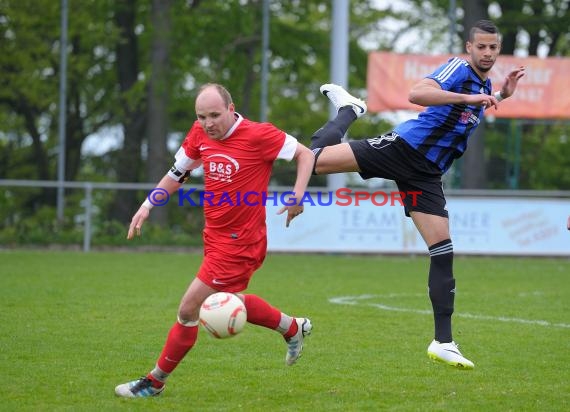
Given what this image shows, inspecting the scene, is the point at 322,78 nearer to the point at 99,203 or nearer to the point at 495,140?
the point at 495,140

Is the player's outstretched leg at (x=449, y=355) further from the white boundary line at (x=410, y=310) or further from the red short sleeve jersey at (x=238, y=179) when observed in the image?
the white boundary line at (x=410, y=310)

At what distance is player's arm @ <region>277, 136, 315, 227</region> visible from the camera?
233 inches

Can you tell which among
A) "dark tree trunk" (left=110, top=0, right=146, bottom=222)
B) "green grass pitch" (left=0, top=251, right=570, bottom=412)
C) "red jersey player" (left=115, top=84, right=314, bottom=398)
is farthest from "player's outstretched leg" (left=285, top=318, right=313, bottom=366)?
"dark tree trunk" (left=110, top=0, right=146, bottom=222)

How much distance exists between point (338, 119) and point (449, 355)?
87.3 inches

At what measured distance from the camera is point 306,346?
8.02 meters

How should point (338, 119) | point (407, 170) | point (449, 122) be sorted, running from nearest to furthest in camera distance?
point (449, 122) < point (407, 170) < point (338, 119)

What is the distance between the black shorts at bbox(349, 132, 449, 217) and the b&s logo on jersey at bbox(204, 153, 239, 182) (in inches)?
52.4

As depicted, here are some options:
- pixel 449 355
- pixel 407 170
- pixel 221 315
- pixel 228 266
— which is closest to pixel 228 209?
pixel 228 266

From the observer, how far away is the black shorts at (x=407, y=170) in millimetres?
6941

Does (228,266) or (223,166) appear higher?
(223,166)

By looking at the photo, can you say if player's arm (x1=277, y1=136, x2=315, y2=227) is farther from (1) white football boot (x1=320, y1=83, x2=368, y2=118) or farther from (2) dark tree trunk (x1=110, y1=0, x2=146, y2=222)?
(2) dark tree trunk (x1=110, y1=0, x2=146, y2=222)

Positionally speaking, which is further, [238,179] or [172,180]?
[172,180]

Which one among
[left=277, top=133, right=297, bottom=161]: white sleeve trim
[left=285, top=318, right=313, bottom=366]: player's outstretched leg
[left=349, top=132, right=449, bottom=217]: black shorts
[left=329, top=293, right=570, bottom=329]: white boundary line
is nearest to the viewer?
[left=277, top=133, right=297, bottom=161]: white sleeve trim

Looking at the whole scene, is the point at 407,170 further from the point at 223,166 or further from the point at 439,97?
the point at 223,166
